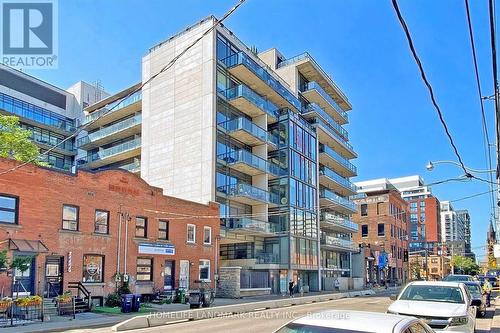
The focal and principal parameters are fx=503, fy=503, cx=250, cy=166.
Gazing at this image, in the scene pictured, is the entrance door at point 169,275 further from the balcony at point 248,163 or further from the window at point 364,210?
the window at point 364,210

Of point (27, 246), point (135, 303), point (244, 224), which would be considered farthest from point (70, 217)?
point (244, 224)

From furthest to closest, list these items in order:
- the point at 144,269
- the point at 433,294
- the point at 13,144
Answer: the point at 13,144 → the point at 144,269 → the point at 433,294

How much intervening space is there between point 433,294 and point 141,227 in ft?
68.8

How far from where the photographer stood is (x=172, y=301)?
101 feet

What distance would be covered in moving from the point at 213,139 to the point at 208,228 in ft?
28.5

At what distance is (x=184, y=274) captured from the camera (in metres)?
33.8

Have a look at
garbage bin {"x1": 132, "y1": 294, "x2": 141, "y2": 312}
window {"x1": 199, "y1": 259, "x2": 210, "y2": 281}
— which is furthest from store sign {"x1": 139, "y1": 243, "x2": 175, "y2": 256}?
garbage bin {"x1": 132, "y1": 294, "x2": 141, "y2": 312}

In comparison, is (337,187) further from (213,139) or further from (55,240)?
(55,240)

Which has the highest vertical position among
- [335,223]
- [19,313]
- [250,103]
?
[250,103]

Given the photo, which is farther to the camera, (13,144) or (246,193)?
(246,193)

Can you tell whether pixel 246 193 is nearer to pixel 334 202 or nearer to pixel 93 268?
pixel 93 268

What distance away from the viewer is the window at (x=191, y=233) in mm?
34688

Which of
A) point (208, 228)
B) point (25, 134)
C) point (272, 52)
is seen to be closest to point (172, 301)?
point (208, 228)

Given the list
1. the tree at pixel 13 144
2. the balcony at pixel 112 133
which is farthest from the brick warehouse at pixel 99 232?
the balcony at pixel 112 133
